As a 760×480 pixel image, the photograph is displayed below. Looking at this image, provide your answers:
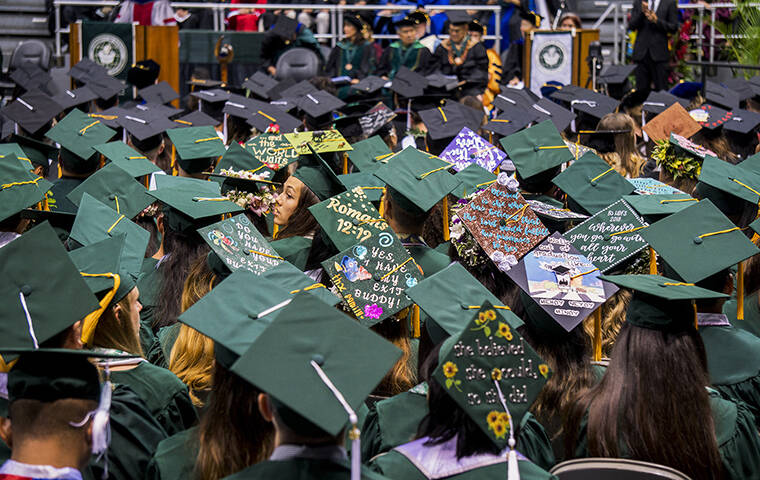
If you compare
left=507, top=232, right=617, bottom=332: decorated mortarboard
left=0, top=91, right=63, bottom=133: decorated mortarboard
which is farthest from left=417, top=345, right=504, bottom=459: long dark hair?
left=0, top=91, right=63, bottom=133: decorated mortarboard

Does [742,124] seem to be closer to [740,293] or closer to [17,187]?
[740,293]

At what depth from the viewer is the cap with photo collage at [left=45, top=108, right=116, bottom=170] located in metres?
6.23

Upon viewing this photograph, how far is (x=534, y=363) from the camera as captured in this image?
2.37 meters

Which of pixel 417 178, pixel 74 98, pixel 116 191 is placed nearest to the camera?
pixel 417 178

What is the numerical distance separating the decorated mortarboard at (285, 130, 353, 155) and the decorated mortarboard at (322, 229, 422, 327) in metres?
2.35

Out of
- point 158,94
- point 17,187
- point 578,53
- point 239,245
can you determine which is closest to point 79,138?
point 17,187

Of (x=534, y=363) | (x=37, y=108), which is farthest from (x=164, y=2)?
(x=534, y=363)

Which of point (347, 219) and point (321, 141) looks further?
point (321, 141)

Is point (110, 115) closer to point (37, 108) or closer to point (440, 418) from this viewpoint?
point (37, 108)

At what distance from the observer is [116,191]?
5.14 m

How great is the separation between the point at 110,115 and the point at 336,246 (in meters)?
4.59

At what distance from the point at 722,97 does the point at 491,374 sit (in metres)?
7.69

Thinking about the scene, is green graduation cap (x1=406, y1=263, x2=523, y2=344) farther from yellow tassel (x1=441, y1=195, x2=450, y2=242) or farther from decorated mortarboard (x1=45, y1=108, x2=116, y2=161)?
decorated mortarboard (x1=45, y1=108, x2=116, y2=161)

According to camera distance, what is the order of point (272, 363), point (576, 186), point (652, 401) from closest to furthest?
1. point (272, 363)
2. point (652, 401)
3. point (576, 186)
